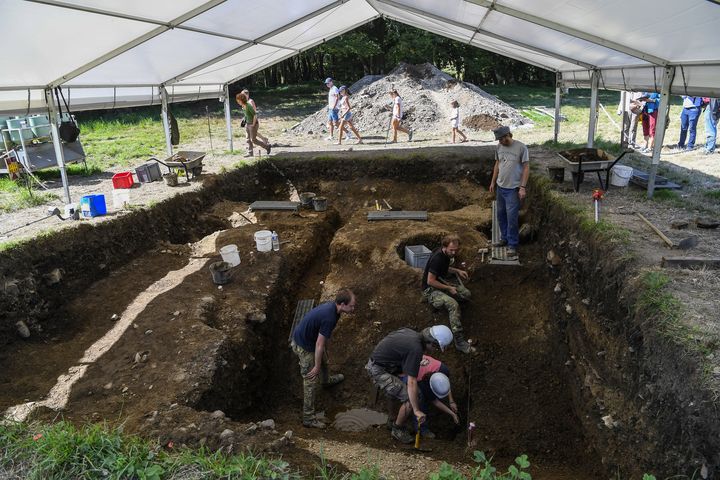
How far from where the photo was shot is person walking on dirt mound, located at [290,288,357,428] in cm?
478

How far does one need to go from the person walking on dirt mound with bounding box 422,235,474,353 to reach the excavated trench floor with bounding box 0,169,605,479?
0.24 m

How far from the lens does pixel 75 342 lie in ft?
18.3

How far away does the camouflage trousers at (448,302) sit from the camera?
621 cm

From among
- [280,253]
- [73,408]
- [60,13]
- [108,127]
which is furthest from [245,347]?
[108,127]

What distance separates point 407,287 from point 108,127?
18051mm

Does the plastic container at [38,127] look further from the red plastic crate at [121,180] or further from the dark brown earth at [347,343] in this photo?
the dark brown earth at [347,343]

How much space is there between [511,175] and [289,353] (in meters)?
4.27

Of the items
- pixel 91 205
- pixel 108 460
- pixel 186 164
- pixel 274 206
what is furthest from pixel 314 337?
pixel 186 164

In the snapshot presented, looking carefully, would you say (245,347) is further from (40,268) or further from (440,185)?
(440,185)

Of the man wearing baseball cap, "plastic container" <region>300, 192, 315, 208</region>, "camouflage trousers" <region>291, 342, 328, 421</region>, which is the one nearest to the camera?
"camouflage trousers" <region>291, 342, 328, 421</region>

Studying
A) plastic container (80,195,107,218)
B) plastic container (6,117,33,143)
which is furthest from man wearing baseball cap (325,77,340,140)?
plastic container (80,195,107,218)

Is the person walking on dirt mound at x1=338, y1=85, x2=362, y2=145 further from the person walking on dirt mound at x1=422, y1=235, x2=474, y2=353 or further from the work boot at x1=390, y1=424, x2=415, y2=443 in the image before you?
the work boot at x1=390, y1=424, x2=415, y2=443

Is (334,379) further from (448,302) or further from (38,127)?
(38,127)

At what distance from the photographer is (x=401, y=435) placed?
498 centimetres
